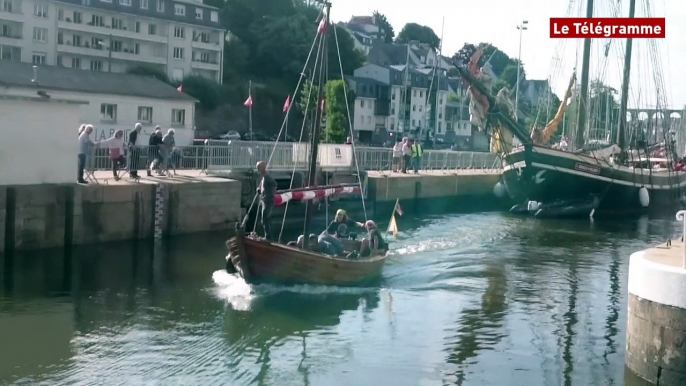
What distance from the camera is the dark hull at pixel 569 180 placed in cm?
4259

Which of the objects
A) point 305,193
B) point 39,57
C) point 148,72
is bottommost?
point 305,193

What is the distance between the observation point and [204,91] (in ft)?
271

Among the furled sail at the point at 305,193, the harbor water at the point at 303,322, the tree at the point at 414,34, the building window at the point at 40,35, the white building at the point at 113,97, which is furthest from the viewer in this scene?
the tree at the point at 414,34

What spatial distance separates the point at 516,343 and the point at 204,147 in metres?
19.2

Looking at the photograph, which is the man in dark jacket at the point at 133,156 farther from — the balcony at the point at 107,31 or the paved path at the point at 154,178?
the balcony at the point at 107,31

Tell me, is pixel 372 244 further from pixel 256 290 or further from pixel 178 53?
pixel 178 53

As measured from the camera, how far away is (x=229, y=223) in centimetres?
3133

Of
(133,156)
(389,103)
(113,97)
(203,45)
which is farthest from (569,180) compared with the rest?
(389,103)

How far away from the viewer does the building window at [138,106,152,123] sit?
49.4 metres

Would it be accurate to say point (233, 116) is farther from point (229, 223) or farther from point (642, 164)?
point (229, 223)

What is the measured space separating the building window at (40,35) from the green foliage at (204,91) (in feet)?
42.1

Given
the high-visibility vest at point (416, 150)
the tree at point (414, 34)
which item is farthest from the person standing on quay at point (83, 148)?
the tree at point (414, 34)

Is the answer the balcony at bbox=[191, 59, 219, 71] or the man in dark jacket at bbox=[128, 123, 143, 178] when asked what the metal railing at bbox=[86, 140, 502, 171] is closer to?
the man in dark jacket at bbox=[128, 123, 143, 178]

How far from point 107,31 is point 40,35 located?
7.03 metres
